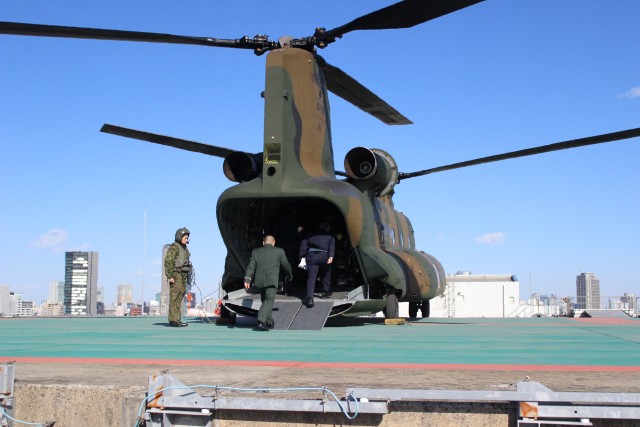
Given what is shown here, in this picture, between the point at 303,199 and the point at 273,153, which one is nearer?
the point at 273,153

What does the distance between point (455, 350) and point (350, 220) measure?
192 inches

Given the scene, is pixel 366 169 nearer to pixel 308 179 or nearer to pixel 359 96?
pixel 308 179

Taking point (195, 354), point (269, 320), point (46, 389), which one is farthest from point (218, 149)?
point (46, 389)

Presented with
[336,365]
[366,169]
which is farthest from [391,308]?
[336,365]

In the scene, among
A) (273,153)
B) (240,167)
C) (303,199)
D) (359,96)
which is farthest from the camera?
(359,96)

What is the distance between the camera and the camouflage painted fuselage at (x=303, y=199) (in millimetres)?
12180

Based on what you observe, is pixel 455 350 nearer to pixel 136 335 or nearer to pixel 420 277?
pixel 136 335

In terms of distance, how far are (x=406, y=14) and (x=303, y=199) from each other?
3.67m

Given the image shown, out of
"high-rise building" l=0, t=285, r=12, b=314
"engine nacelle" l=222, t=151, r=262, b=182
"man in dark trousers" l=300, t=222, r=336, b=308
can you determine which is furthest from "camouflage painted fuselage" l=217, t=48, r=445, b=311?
"high-rise building" l=0, t=285, r=12, b=314

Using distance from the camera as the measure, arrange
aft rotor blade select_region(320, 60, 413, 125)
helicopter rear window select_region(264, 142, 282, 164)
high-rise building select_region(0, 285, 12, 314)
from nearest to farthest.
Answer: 1. helicopter rear window select_region(264, 142, 282, 164)
2. aft rotor blade select_region(320, 60, 413, 125)
3. high-rise building select_region(0, 285, 12, 314)

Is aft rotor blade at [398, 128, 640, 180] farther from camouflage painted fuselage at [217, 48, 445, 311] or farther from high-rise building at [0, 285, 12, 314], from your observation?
high-rise building at [0, 285, 12, 314]

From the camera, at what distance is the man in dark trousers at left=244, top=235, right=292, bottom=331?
1137 cm

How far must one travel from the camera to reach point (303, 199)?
1251cm

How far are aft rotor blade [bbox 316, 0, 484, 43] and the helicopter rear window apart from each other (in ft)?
7.47
